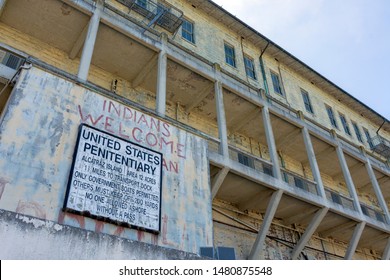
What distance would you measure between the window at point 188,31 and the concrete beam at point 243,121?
4530 millimetres

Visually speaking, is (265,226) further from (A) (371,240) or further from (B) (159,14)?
(B) (159,14)

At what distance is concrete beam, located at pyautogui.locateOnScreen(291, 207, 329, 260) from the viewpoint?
1427 centimetres

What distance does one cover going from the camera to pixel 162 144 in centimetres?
1048

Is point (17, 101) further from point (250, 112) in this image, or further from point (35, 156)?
point (250, 112)

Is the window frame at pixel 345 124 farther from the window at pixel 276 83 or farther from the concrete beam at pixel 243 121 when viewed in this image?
the concrete beam at pixel 243 121

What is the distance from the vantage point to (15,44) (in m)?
12.3

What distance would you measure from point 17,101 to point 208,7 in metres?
13.0

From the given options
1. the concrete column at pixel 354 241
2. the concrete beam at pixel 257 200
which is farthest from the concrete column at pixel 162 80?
the concrete column at pixel 354 241

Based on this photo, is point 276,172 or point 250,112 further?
point 250,112

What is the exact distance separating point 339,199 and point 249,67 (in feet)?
27.5

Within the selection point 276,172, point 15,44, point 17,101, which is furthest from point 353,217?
point 15,44

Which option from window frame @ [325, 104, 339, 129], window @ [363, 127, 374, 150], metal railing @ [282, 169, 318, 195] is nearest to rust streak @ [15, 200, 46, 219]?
metal railing @ [282, 169, 318, 195]

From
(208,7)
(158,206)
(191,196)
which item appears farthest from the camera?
(208,7)

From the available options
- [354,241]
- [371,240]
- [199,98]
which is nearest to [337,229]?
[354,241]
